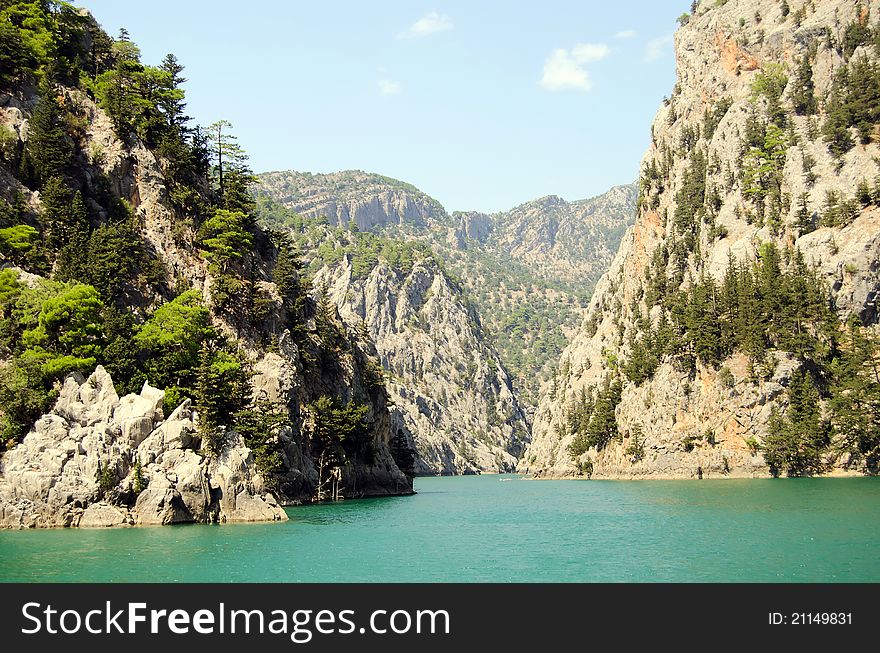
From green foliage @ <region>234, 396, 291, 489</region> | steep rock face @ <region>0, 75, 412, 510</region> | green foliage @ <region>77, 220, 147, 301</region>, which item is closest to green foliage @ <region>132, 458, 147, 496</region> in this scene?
green foliage @ <region>234, 396, 291, 489</region>

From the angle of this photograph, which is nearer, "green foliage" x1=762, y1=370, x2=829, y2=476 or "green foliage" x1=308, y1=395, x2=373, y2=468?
"green foliage" x1=308, y1=395, x2=373, y2=468

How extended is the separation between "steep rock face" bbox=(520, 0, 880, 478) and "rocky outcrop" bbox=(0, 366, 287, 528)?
8201 centimetres

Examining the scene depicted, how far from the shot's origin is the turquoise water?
3912cm

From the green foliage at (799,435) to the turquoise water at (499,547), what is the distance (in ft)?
122

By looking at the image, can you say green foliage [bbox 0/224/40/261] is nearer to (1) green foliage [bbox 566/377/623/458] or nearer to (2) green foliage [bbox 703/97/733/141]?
(1) green foliage [bbox 566/377/623/458]

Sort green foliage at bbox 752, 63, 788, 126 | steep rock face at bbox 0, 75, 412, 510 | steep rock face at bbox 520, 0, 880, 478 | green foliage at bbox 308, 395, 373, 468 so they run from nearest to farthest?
steep rock face at bbox 0, 75, 412, 510 < green foliage at bbox 308, 395, 373, 468 < steep rock face at bbox 520, 0, 880, 478 < green foliage at bbox 752, 63, 788, 126

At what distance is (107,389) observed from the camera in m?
62.8

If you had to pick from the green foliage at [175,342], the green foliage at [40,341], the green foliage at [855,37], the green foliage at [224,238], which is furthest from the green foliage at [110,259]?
the green foliage at [855,37]

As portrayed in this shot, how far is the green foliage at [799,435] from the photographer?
362 feet

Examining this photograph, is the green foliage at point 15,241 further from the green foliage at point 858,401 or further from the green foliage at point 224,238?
the green foliage at point 858,401

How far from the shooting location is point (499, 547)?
50.7 m

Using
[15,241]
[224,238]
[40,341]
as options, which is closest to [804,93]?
[224,238]

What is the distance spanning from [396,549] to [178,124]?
71.3m
